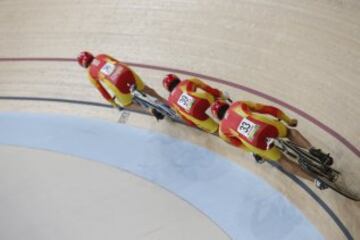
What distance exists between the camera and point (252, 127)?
3406 mm

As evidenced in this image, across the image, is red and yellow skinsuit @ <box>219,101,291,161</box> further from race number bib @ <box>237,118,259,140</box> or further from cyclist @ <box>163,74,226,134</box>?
cyclist @ <box>163,74,226,134</box>

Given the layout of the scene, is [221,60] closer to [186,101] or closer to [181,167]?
[181,167]

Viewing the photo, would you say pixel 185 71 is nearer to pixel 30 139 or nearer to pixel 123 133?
pixel 123 133

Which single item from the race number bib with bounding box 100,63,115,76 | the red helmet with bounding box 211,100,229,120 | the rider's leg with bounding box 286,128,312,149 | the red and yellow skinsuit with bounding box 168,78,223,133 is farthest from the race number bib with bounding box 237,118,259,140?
the race number bib with bounding box 100,63,115,76

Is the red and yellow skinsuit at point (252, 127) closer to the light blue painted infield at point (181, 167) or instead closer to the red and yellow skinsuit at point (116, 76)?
the light blue painted infield at point (181, 167)

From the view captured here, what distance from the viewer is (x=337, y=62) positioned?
4.43 metres

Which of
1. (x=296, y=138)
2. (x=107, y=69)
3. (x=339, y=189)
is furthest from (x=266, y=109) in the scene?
(x=107, y=69)

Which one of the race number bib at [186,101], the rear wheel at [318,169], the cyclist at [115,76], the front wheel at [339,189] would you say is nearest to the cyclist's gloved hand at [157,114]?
the cyclist at [115,76]

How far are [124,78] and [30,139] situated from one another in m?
1.64

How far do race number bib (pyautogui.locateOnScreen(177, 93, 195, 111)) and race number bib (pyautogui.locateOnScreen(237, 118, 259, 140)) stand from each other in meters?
0.57

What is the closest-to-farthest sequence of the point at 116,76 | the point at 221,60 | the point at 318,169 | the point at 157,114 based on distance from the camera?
1. the point at 318,169
2. the point at 116,76
3. the point at 157,114
4. the point at 221,60

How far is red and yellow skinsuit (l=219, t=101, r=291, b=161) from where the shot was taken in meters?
3.39

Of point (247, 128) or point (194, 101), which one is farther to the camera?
point (194, 101)

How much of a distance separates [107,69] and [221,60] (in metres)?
1.28
